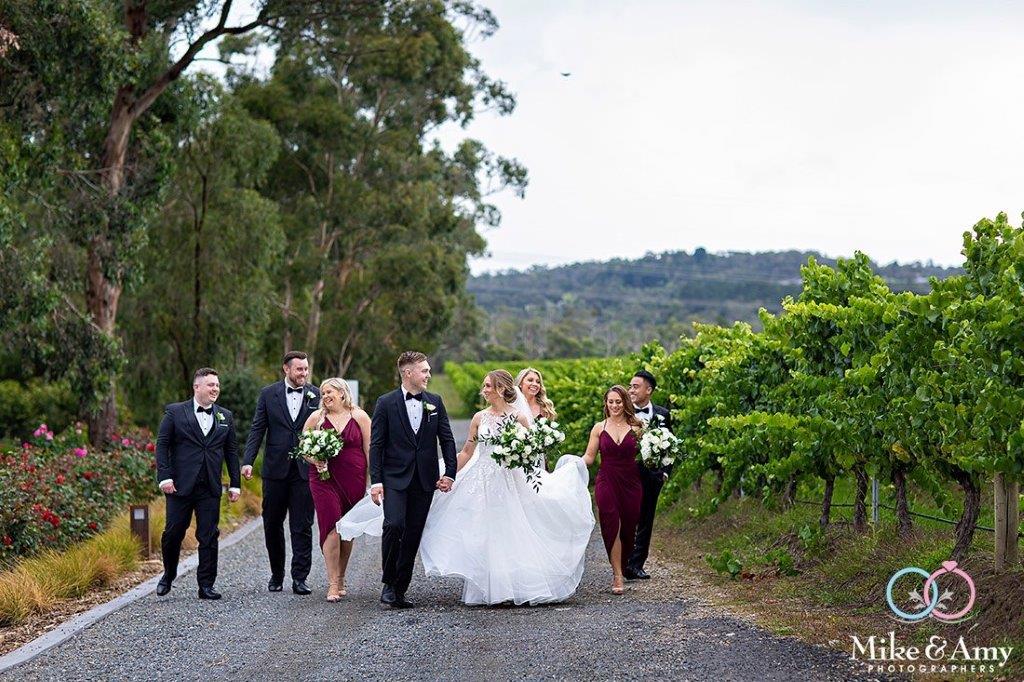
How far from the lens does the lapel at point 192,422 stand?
1141cm

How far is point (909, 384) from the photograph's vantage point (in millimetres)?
9266

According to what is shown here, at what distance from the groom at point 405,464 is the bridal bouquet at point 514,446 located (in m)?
0.38

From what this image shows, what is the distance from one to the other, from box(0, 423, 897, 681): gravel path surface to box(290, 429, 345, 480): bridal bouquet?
1158 mm

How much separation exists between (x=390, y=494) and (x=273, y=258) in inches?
976

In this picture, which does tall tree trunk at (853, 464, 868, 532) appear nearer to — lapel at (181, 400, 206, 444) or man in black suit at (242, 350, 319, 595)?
man in black suit at (242, 350, 319, 595)

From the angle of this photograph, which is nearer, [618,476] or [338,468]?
[338,468]

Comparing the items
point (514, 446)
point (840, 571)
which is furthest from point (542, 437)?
point (840, 571)

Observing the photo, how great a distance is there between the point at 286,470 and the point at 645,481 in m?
3.18

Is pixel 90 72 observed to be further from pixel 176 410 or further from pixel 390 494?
pixel 390 494

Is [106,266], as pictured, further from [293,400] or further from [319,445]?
[319,445]

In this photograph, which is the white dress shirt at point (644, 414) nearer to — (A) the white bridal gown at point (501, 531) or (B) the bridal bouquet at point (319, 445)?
(A) the white bridal gown at point (501, 531)

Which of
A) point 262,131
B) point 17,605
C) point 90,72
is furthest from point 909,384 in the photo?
point 262,131

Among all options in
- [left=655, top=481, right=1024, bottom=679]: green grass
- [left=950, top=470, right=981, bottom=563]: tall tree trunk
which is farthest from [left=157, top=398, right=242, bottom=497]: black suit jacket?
[left=950, top=470, right=981, bottom=563]: tall tree trunk

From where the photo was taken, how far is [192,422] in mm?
11430
